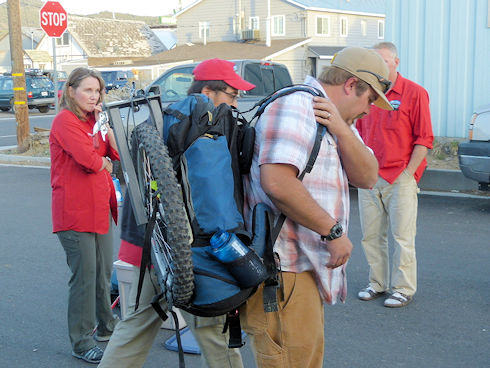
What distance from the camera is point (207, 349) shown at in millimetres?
3217

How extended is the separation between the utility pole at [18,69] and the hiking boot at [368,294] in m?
11.8

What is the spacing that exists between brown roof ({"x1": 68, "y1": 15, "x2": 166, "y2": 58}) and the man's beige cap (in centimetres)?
6525

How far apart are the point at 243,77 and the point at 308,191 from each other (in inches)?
351

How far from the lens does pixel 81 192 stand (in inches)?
163

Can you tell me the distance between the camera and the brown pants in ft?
8.43

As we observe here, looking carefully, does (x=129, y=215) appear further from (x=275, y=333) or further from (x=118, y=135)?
(x=275, y=333)

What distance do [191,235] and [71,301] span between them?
80.2 inches

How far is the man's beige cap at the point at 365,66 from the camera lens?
103 inches

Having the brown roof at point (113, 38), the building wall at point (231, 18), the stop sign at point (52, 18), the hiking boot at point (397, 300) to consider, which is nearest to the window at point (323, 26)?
the building wall at point (231, 18)

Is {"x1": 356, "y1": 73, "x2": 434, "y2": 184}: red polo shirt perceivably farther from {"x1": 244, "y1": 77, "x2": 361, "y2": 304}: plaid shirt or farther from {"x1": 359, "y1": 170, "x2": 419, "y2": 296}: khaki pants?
{"x1": 244, "y1": 77, "x2": 361, "y2": 304}: plaid shirt

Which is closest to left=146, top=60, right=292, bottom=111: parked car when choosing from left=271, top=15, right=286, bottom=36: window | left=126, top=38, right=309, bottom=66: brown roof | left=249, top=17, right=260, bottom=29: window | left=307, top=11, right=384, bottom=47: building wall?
left=126, top=38, right=309, bottom=66: brown roof

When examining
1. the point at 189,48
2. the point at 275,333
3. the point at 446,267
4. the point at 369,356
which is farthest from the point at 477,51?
the point at 189,48

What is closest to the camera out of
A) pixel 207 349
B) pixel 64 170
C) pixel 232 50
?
pixel 207 349

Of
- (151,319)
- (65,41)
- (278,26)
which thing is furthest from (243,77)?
(65,41)
